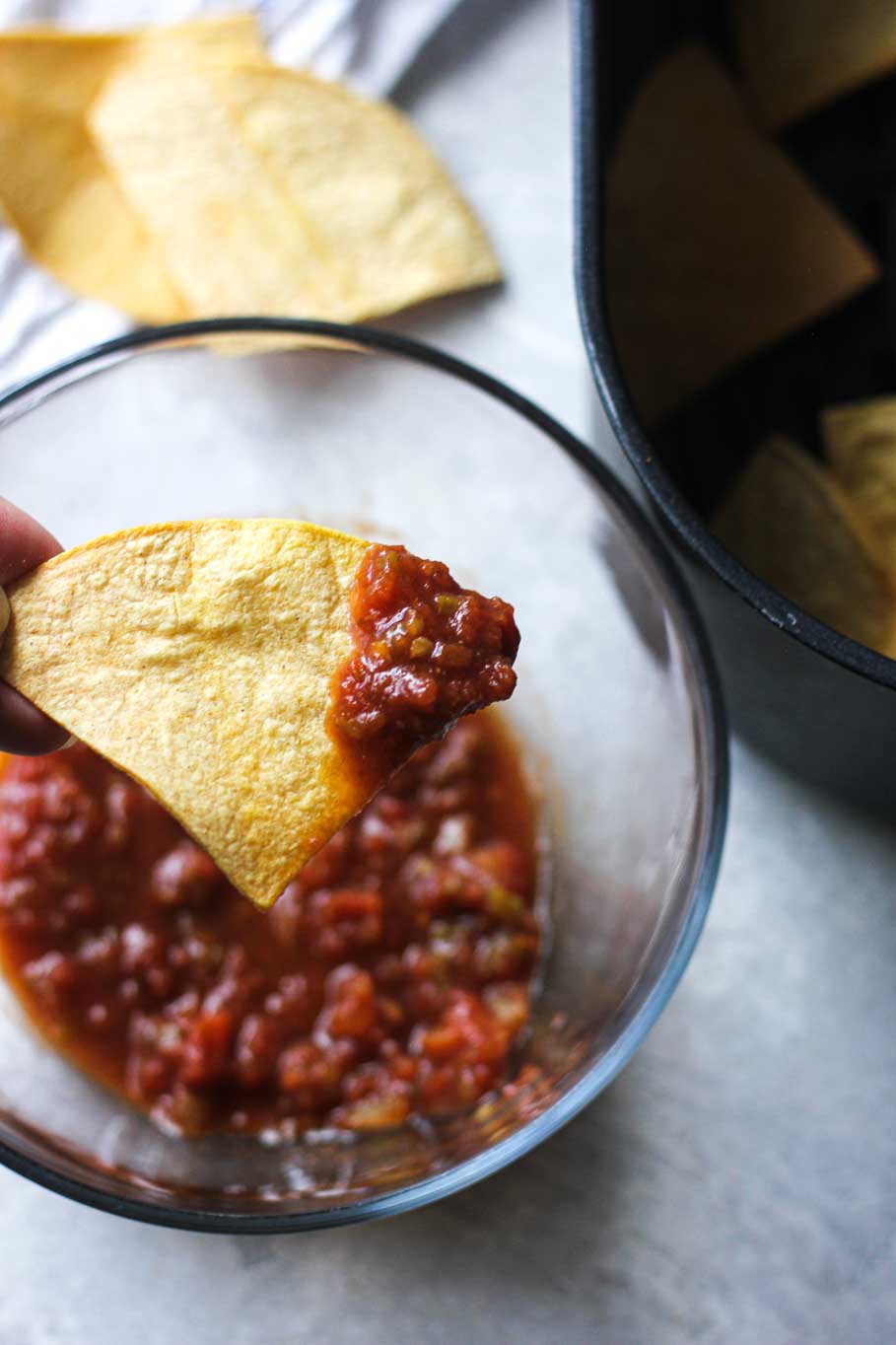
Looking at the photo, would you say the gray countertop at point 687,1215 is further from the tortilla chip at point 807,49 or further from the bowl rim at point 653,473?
the tortilla chip at point 807,49

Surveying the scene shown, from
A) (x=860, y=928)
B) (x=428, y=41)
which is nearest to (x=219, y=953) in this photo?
(x=860, y=928)

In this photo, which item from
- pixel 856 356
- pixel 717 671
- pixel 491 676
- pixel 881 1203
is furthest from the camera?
pixel 856 356

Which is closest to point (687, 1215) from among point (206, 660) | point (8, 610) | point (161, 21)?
point (206, 660)

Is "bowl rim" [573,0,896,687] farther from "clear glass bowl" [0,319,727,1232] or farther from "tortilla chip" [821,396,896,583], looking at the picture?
"tortilla chip" [821,396,896,583]

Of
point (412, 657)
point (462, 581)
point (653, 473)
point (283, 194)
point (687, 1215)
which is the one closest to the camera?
point (412, 657)

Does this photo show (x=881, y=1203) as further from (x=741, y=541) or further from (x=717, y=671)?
(x=741, y=541)

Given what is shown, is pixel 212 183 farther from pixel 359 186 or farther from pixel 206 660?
pixel 206 660
